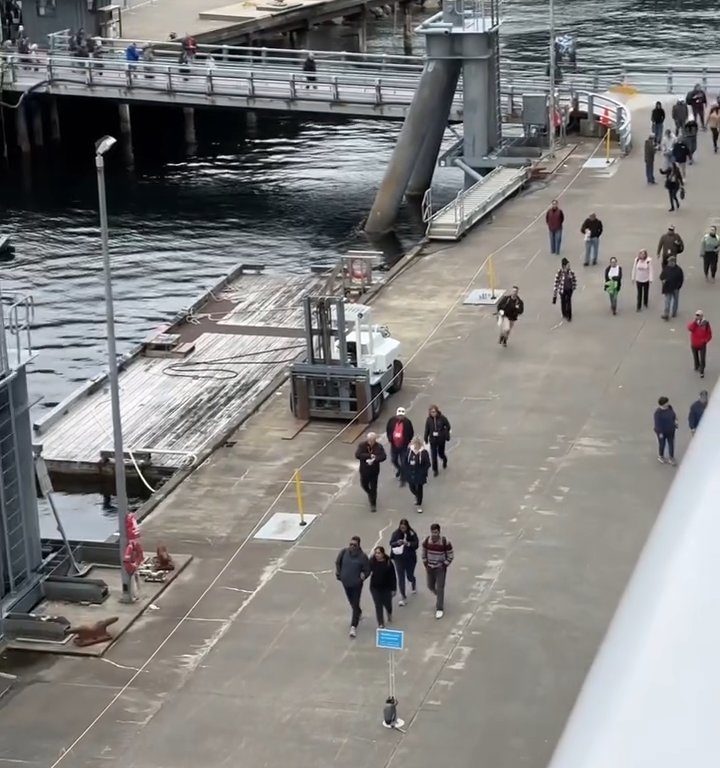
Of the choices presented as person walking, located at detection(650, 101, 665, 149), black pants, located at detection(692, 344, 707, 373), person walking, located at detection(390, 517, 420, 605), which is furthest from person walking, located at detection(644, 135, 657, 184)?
person walking, located at detection(390, 517, 420, 605)

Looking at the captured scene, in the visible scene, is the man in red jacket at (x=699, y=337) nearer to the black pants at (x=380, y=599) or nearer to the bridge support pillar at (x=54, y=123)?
the black pants at (x=380, y=599)

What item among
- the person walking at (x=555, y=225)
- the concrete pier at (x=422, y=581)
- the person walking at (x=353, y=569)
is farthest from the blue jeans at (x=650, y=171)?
the person walking at (x=353, y=569)

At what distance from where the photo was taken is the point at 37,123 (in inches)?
2608

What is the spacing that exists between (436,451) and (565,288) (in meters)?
8.98

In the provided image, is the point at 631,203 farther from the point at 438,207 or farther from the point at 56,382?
the point at 56,382

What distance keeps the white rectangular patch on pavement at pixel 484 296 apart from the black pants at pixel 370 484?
12241 mm

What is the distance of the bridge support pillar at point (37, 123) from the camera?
217 ft

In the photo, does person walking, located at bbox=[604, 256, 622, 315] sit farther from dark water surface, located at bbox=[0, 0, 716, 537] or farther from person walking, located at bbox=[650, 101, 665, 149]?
person walking, located at bbox=[650, 101, 665, 149]

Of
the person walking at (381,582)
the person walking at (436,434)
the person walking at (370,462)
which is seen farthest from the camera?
the person walking at (436,434)

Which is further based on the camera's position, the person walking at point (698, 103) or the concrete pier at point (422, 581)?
the person walking at point (698, 103)

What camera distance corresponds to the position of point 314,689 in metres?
20.5

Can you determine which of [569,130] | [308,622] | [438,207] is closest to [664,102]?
[569,130]

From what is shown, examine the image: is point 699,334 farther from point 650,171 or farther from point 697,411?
point 650,171

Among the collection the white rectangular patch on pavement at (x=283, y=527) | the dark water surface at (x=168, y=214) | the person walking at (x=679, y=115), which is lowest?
the dark water surface at (x=168, y=214)
